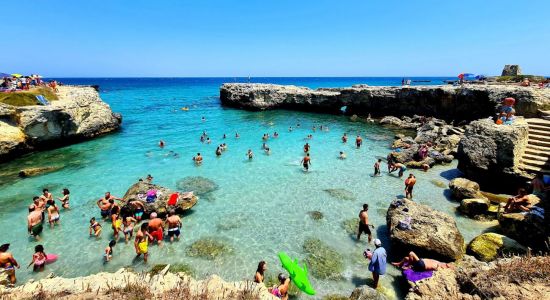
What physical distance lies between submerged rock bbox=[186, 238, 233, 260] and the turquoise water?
0.23m

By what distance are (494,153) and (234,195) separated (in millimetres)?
14718

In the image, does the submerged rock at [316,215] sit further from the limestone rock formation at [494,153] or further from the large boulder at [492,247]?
the limestone rock formation at [494,153]

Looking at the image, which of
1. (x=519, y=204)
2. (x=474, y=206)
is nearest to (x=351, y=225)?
(x=474, y=206)

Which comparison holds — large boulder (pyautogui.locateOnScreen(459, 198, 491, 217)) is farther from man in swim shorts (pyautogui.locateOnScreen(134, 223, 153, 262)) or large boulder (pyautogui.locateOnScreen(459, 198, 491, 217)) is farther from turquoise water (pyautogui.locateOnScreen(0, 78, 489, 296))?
man in swim shorts (pyautogui.locateOnScreen(134, 223, 153, 262))

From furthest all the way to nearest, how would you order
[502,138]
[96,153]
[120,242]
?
1. [96,153]
2. [502,138]
3. [120,242]

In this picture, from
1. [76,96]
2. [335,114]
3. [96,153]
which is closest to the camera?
[96,153]

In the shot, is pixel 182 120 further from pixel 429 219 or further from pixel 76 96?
pixel 429 219

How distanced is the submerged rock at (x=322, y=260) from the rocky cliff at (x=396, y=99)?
2168cm

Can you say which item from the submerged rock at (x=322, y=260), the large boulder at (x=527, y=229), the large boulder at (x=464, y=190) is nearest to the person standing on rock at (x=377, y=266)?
the submerged rock at (x=322, y=260)

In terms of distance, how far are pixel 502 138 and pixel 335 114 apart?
31.1 meters

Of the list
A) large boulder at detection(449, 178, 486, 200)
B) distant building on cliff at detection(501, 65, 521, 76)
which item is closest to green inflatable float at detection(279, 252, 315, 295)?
large boulder at detection(449, 178, 486, 200)

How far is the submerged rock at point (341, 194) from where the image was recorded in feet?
51.7

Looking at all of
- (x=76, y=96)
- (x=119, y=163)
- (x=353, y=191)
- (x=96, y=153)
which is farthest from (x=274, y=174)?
(x=76, y=96)

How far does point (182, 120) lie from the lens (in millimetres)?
41875
